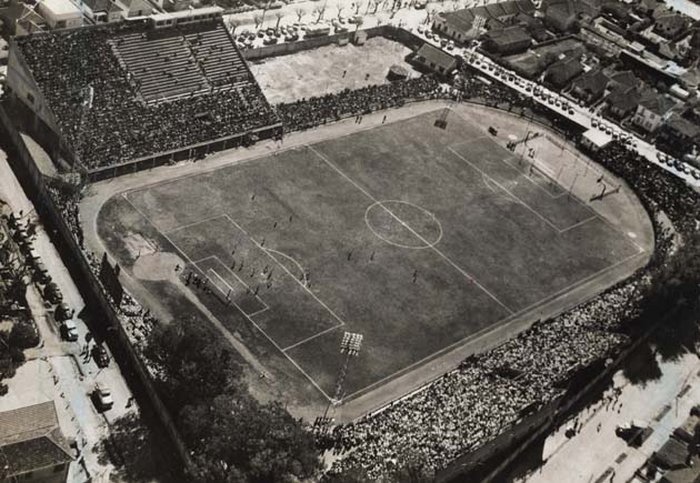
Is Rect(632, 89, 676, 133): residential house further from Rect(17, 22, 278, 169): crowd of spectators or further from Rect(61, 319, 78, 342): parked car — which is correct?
Rect(61, 319, 78, 342): parked car

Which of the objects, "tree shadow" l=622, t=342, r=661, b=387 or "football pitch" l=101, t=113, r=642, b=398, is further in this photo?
"tree shadow" l=622, t=342, r=661, b=387

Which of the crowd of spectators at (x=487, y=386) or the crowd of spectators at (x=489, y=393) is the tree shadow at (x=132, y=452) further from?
the crowd of spectators at (x=489, y=393)

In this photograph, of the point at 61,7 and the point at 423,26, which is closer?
the point at 61,7

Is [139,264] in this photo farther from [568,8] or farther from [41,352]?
[568,8]

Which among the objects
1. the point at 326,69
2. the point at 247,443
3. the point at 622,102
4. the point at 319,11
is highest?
the point at 247,443

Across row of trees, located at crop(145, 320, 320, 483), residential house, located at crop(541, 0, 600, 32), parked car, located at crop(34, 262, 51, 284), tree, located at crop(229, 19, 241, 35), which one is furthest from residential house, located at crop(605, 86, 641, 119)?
parked car, located at crop(34, 262, 51, 284)

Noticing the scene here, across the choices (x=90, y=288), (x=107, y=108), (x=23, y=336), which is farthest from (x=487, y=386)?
(x=107, y=108)

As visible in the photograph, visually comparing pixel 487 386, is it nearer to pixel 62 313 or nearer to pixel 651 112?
pixel 62 313
